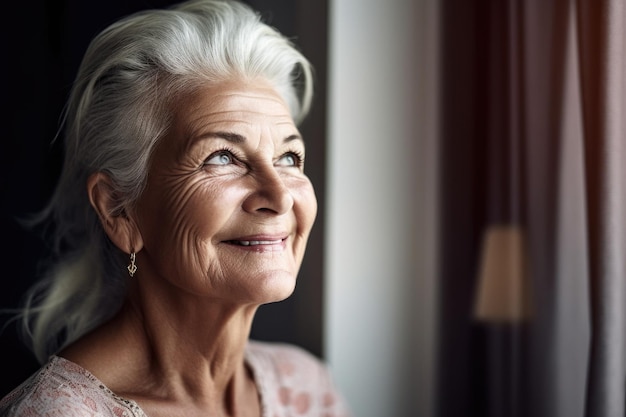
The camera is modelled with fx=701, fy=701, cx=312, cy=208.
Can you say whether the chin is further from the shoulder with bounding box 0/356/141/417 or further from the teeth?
the shoulder with bounding box 0/356/141/417

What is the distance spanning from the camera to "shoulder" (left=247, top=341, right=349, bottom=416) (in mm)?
1838

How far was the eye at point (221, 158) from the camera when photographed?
1482 mm

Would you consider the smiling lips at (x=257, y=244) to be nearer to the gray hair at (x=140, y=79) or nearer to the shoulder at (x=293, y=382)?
the gray hair at (x=140, y=79)

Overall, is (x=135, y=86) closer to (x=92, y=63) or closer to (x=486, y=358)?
(x=92, y=63)

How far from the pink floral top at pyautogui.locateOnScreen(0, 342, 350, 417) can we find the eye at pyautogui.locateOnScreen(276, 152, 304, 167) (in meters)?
0.58

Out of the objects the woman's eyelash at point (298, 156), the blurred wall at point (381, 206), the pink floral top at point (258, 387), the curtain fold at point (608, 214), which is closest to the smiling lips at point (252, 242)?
the woman's eyelash at point (298, 156)

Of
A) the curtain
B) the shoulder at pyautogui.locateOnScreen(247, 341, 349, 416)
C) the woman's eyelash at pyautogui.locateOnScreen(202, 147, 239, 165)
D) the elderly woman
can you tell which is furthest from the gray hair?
the curtain

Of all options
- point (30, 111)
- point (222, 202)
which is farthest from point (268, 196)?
point (30, 111)

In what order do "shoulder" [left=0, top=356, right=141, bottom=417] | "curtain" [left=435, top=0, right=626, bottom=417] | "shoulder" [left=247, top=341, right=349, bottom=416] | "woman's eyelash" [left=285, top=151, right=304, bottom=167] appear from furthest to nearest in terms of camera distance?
1. "shoulder" [left=247, top=341, right=349, bottom=416]
2. "woman's eyelash" [left=285, top=151, right=304, bottom=167]
3. "curtain" [left=435, top=0, right=626, bottom=417]
4. "shoulder" [left=0, top=356, right=141, bottom=417]

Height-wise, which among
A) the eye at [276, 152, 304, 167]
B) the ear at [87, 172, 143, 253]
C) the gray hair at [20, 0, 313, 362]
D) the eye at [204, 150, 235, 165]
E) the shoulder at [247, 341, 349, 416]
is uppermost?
the gray hair at [20, 0, 313, 362]

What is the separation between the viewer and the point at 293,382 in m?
1.91

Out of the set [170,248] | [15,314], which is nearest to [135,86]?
[170,248]

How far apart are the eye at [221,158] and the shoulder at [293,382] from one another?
0.62 m

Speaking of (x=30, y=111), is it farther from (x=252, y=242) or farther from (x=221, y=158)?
(x=252, y=242)
